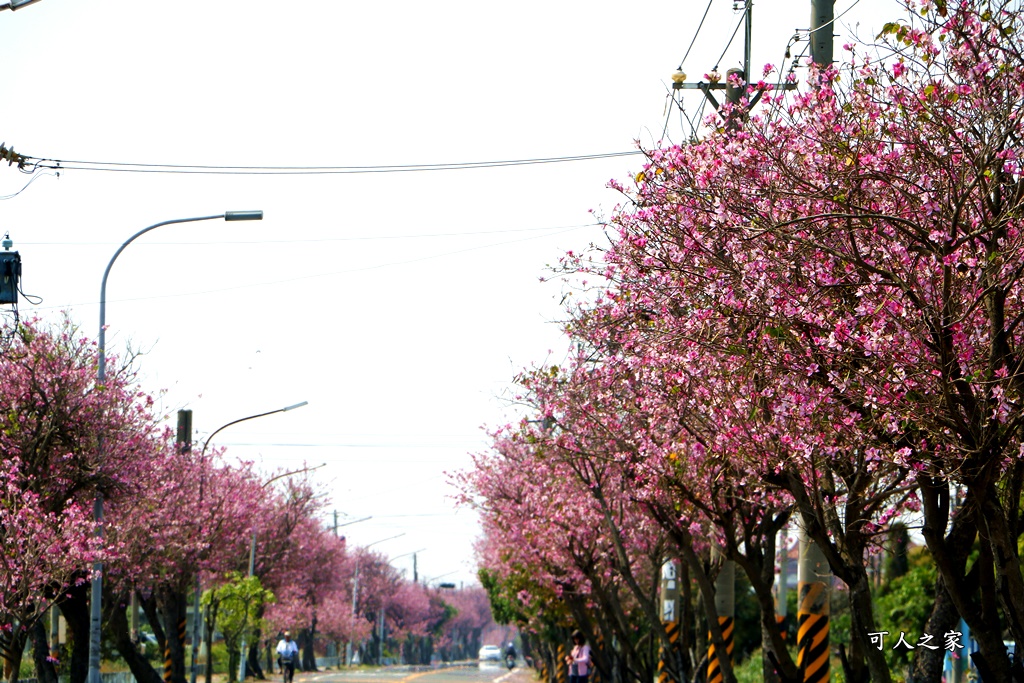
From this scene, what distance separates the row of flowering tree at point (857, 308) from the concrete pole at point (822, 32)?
163 cm

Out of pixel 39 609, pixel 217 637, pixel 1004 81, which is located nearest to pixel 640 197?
pixel 1004 81

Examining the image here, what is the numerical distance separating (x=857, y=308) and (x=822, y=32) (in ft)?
17.9

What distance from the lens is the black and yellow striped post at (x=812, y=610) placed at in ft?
53.2

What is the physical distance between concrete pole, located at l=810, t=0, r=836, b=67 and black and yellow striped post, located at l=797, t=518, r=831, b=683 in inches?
220

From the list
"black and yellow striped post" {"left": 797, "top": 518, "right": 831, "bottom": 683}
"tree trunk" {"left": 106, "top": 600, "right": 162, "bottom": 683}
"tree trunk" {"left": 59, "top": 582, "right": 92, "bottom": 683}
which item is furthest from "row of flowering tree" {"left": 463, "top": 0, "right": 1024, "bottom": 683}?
"tree trunk" {"left": 106, "top": 600, "right": 162, "bottom": 683}

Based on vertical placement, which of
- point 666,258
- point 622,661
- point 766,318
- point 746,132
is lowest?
point 622,661

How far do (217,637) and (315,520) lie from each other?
22501 mm

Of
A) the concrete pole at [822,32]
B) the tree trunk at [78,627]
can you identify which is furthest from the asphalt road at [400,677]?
the concrete pole at [822,32]

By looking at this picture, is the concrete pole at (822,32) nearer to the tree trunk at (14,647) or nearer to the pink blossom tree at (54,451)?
the pink blossom tree at (54,451)

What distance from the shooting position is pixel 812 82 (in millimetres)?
11148

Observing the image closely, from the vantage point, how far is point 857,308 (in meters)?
9.16

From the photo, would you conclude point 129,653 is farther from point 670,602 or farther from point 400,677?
point 400,677

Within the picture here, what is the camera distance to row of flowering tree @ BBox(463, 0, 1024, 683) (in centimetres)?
877

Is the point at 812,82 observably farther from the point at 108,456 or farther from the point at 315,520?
the point at 315,520
